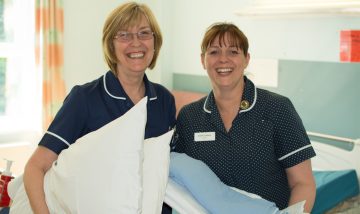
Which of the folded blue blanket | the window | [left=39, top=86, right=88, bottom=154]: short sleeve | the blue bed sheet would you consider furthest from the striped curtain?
the folded blue blanket

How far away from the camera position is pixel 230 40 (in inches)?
64.0

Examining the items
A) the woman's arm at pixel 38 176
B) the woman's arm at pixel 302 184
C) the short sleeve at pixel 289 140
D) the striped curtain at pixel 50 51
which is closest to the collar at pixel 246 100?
the short sleeve at pixel 289 140

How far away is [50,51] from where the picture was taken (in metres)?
3.88

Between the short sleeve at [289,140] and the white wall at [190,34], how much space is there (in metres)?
1.83

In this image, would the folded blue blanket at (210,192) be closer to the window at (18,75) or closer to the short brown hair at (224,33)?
the short brown hair at (224,33)

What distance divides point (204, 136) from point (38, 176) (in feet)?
1.95

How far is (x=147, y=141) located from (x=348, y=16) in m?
2.28

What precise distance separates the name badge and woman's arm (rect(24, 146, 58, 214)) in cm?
51

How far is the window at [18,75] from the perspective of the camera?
3.97 m

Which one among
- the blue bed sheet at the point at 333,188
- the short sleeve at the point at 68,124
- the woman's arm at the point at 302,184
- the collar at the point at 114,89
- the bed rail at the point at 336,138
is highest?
the collar at the point at 114,89

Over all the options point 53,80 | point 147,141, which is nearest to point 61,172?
point 147,141

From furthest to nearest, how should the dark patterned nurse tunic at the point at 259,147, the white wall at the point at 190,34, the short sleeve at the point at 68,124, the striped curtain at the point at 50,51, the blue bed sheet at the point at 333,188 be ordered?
the striped curtain at the point at 50,51 < the white wall at the point at 190,34 < the blue bed sheet at the point at 333,188 < the dark patterned nurse tunic at the point at 259,147 < the short sleeve at the point at 68,124

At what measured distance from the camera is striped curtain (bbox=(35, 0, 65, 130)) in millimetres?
3820

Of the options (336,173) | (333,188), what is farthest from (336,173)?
(333,188)
